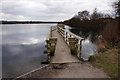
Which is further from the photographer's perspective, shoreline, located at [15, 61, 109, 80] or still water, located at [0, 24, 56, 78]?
still water, located at [0, 24, 56, 78]

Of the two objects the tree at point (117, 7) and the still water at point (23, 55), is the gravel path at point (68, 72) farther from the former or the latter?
the tree at point (117, 7)

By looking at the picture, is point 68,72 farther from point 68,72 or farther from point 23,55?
point 23,55

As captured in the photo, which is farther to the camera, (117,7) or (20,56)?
(117,7)

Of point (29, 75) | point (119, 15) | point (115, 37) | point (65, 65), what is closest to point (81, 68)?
point (65, 65)

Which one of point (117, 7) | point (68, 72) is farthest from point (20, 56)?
point (117, 7)

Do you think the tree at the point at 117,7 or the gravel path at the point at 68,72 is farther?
the tree at the point at 117,7

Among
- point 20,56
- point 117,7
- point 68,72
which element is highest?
point 117,7

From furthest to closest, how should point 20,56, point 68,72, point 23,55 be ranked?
point 23,55 < point 20,56 < point 68,72

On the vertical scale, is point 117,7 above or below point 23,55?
above

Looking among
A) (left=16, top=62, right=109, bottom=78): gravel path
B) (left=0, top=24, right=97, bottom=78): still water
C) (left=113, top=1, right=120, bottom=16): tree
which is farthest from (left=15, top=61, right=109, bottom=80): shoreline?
(left=113, top=1, right=120, bottom=16): tree

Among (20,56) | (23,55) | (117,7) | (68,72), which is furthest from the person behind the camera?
(117,7)

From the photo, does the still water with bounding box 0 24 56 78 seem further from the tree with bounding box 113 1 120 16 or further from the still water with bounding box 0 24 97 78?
the tree with bounding box 113 1 120 16

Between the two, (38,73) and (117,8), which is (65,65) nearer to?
(38,73)

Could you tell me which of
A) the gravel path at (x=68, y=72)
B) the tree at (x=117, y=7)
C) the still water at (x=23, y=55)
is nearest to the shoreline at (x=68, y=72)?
the gravel path at (x=68, y=72)
